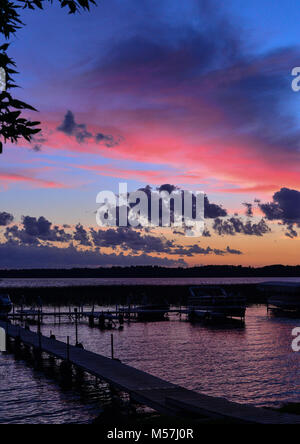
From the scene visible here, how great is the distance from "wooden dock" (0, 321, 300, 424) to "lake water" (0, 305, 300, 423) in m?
1.55

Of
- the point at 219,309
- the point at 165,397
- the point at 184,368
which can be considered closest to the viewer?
the point at 165,397

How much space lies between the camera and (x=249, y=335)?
5728cm

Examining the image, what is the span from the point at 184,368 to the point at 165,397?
642 inches

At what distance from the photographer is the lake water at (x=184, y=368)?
80.8 ft

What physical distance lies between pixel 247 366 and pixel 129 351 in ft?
40.8

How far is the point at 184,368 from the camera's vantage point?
1385 inches

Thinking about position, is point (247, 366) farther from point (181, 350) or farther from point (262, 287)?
point (262, 287)

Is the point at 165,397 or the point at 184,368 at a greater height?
the point at 165,397
